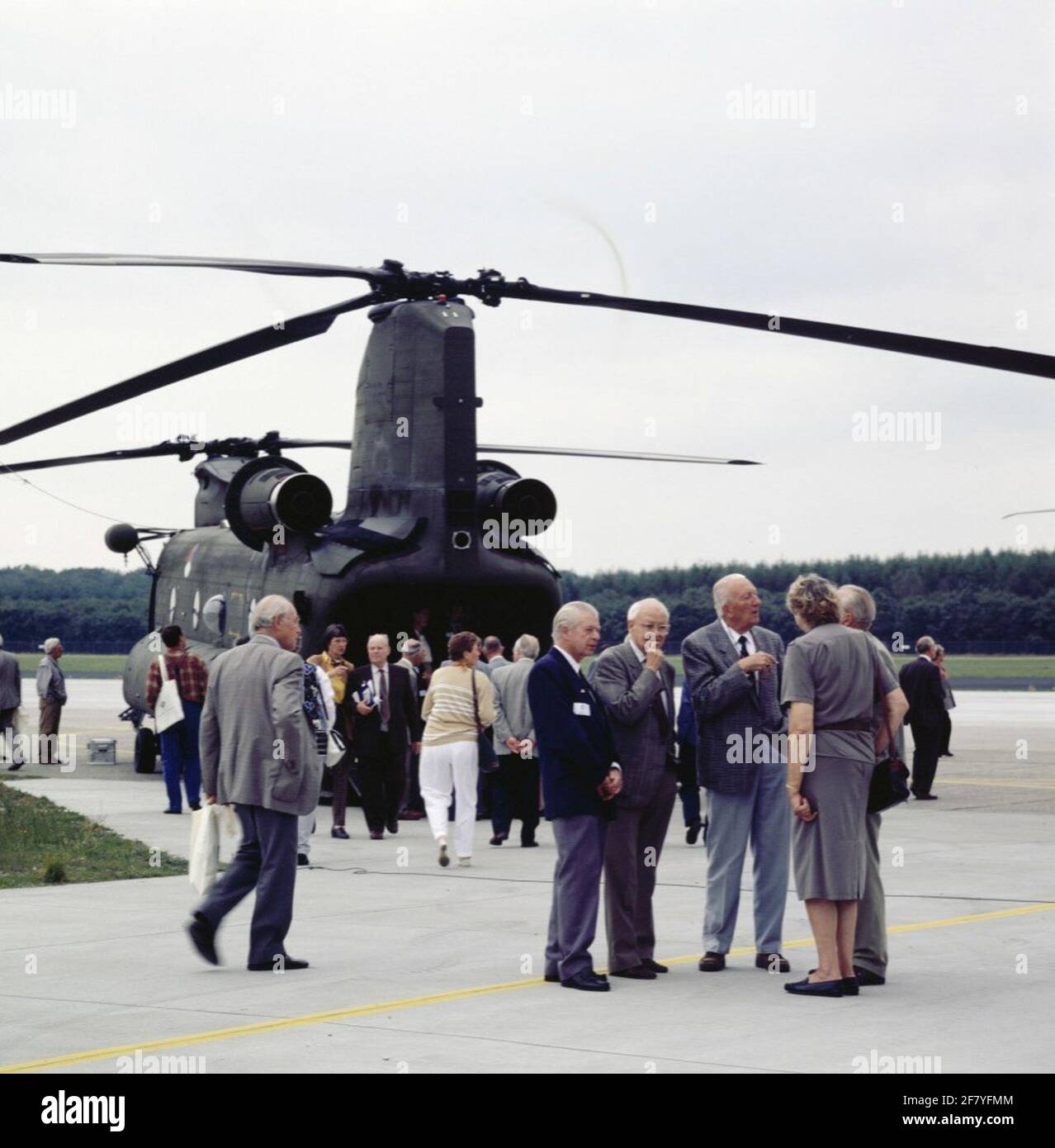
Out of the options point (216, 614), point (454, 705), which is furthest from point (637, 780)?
point (216, 614)

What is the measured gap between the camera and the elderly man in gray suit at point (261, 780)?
9.27 m

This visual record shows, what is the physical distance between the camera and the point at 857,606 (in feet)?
29.6

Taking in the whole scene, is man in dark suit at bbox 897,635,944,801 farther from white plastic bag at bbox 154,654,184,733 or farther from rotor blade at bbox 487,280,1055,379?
white plastic bag at bbox 154,654,184,733

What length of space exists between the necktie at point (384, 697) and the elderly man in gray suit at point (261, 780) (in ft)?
23.3

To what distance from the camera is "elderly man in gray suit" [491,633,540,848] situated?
52.3 feet

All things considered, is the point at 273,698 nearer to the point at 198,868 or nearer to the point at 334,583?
the point at 198,868

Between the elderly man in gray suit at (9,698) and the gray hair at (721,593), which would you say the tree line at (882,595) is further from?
the gray hair at (721,593)

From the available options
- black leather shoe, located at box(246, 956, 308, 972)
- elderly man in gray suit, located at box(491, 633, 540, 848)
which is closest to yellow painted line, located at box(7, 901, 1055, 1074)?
black leather shoe, located at box(246, 956, 308, 972)

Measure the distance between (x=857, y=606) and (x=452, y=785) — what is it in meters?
6.10

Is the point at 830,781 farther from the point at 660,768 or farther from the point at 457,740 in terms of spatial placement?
the point at 457,740

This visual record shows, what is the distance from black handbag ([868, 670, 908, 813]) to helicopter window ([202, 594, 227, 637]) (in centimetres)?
1573

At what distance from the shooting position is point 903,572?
322 feet

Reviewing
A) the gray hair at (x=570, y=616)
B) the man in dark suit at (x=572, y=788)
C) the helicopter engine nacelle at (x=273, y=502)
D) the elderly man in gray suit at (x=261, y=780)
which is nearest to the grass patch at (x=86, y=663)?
the helicopter engine nacelle at (x=273, y=502)
